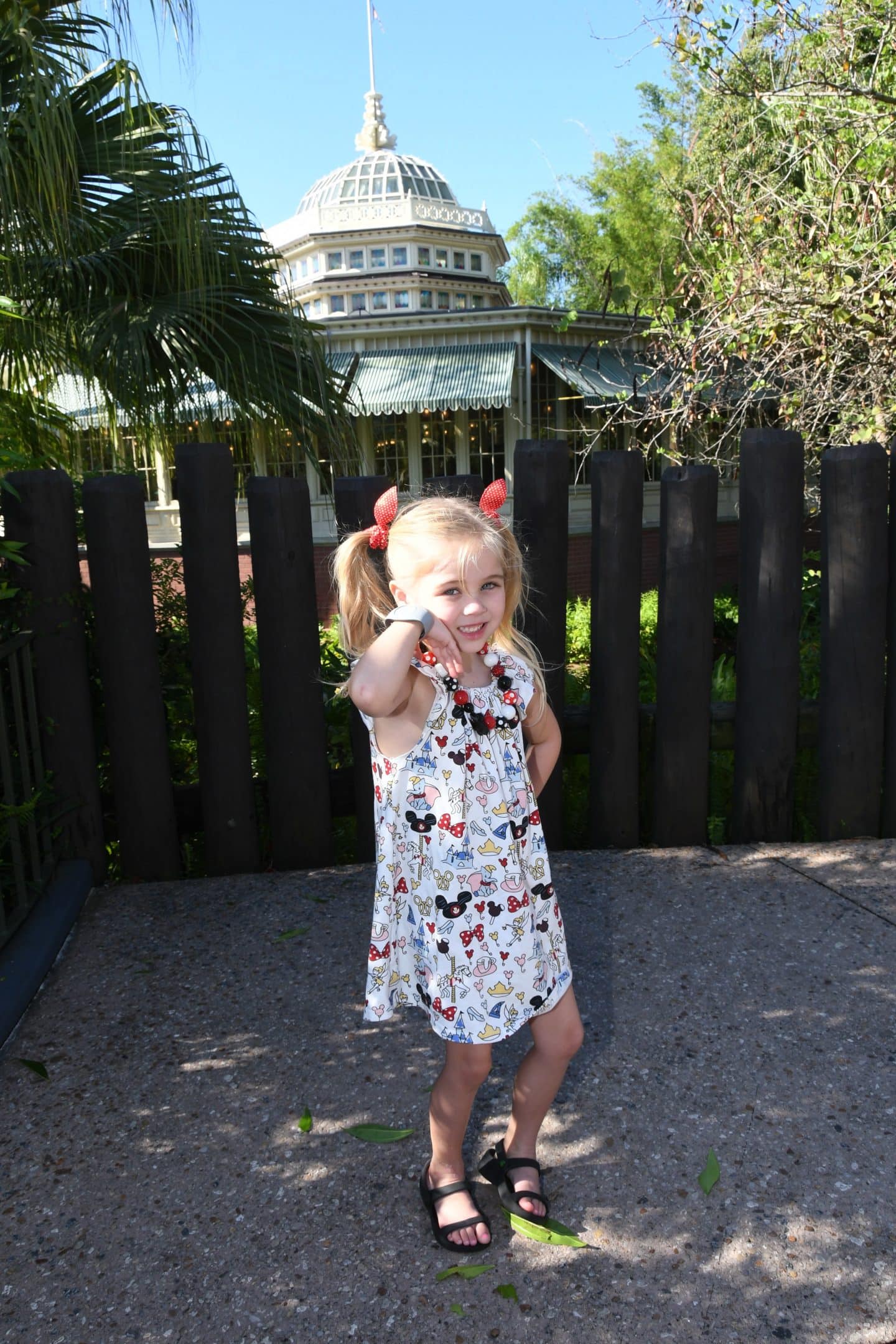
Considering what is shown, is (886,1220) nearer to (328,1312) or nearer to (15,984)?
(328,1312)

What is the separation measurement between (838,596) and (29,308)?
3948 millimetres

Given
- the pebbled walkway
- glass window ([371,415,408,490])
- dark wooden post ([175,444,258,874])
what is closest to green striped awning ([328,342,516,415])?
glass window ([371,415,408,490])

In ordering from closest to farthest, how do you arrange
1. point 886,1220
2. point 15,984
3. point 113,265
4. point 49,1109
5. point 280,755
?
1. point 886,1220
2. point 49,1109
3. point 15,984
4. point 280,755
5. point 113,265

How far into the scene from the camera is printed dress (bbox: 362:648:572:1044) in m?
1.79

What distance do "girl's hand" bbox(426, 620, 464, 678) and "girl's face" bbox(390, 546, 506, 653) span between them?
19 millimetres

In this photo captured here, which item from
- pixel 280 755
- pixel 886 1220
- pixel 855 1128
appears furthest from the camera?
pixel 280 755

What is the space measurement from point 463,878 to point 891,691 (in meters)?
2.32

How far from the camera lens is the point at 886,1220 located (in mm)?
1808

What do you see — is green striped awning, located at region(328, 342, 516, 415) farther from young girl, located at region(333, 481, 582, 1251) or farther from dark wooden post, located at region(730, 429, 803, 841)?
young girl, located at region(333, 481, 582, 1251)

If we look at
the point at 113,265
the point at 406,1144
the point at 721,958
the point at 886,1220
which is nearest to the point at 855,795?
the point at 721,958

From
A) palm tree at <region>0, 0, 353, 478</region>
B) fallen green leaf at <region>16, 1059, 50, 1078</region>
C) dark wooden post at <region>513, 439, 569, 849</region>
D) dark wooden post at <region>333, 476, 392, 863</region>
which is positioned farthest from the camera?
palm tree at <region>0, 0, 353, 478</region>

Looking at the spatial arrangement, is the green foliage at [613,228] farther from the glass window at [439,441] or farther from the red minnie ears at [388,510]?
the red minnie ears at [388,510]

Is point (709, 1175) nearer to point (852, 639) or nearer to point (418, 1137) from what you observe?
point (418, 1137)

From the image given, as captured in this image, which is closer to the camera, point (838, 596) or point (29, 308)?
point (838, 596)
